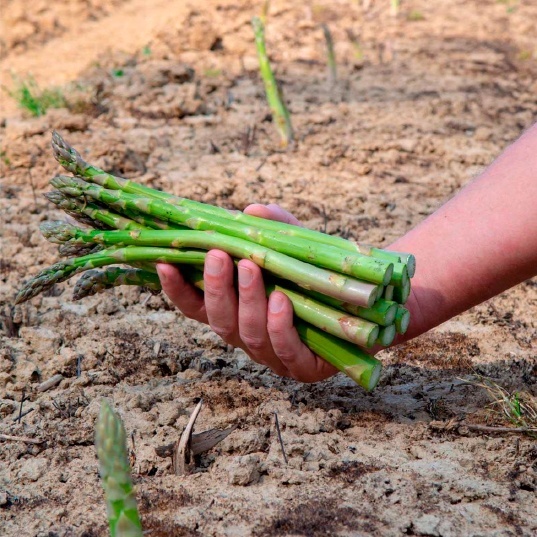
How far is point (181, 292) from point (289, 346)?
1.24 ft

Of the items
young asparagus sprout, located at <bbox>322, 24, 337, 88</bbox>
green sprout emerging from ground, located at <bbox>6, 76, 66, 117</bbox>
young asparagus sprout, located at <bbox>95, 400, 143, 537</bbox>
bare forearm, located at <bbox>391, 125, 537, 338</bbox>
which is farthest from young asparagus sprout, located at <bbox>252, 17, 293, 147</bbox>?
young asparagus sprout, located at <bbox>95, 400, 143, 537</bbox>

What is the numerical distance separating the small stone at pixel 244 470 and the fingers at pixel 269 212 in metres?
0.69

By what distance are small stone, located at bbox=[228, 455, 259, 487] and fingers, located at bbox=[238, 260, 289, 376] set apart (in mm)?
299

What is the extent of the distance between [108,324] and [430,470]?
1.37 meters

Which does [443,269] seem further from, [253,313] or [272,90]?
[272,90]

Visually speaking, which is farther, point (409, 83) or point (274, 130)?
point (409, 83)

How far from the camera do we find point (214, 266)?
219cm

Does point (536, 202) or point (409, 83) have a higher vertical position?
point (536, 202)

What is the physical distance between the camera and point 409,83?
5719 millimetres

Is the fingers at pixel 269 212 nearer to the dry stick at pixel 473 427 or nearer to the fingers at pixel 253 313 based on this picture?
the fingers at pixel 253 313

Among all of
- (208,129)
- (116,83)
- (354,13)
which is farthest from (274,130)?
(354,13)

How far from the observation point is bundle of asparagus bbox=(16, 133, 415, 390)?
6.93ft

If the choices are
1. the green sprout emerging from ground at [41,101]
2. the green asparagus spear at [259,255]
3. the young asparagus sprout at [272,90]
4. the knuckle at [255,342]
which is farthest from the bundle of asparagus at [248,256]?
the green sprout emerging from ground at [41,101]

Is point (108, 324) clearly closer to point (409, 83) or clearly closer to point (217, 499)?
point (217, 499)
